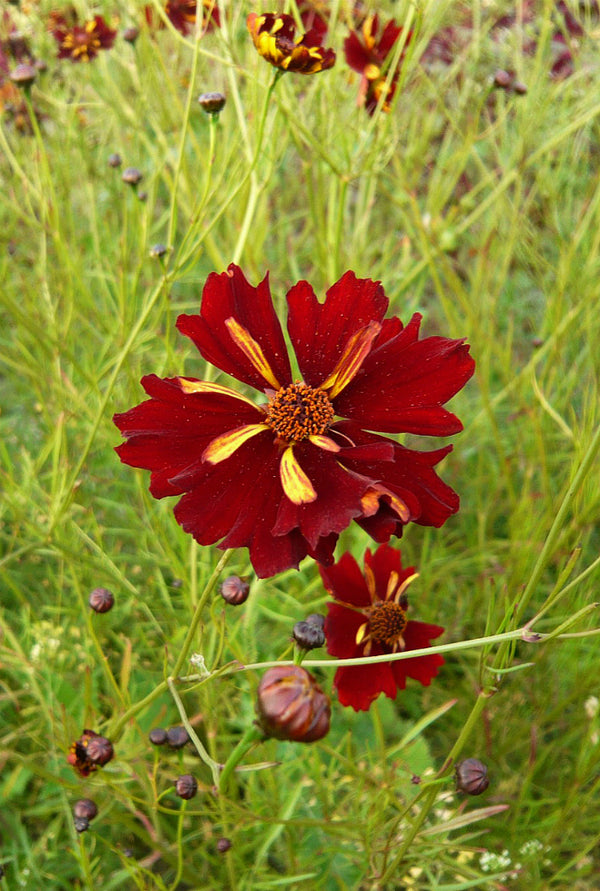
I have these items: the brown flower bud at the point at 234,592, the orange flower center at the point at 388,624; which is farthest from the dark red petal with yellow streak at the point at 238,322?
the orange flower center at the point at 388,624

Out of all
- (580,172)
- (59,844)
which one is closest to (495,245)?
(580,172)

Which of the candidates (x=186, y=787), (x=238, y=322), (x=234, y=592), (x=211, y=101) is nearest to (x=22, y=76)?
(x=211, y=101)

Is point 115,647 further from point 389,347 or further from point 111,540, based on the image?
point 389,347

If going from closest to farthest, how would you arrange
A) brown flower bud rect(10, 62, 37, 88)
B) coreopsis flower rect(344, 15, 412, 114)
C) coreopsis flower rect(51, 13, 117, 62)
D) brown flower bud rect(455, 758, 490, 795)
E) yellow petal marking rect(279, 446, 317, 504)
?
yellow petal marking rect(279, 446, 317, 504)
brown flower bud rect(455, 758, 490, 795)
brown flower bud rect(10, 62, 37, 88)
coreopsis flower rect(344, 15, 412, 114)
coreopsis flower rect(51, 13, 117, 62)

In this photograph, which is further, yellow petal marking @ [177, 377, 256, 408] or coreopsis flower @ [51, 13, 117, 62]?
coreopsis flower @ [51, 13, 117, 62]

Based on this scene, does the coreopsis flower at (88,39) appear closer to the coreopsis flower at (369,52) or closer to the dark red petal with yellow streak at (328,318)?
the coreopsis flower at (369,52)

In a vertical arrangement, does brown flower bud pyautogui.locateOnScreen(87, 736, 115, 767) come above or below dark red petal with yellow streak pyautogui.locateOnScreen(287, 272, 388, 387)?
below

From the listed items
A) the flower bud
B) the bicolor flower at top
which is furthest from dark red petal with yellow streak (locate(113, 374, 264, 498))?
the flower bud

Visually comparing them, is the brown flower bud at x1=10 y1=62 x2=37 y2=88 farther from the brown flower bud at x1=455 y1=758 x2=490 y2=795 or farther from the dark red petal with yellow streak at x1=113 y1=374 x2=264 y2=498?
the brown flower bud at x1=455 y1=758 x2=490 y2=795

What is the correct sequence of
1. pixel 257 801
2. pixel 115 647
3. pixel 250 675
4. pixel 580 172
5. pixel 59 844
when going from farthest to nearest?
pixel 580 172, pixel 115 647, pixel 59 844, pixel 257 801, pixel 250 675
